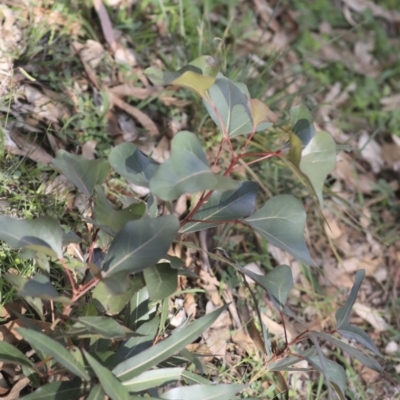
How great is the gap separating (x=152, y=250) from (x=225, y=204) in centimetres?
30

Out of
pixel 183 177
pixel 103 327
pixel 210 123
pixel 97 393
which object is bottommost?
pixel 210 123

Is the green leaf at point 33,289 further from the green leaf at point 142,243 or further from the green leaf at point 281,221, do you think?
the green leaf at point 281,221

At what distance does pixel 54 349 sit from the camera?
117 cm

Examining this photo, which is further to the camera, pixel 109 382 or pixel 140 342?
pixel 140 342

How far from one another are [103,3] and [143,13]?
0.77ft

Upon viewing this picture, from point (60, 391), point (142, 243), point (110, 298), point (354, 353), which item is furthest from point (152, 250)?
point (354, 353)

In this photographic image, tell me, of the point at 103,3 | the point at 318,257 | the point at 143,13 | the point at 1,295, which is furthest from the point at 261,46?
the point at 1,295

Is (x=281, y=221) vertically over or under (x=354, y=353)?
over

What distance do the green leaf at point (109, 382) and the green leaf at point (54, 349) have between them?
0.04m

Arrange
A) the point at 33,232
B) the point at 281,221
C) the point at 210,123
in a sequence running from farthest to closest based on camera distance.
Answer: the point at 210,123 → the point at 281,221 → the point at 33,232

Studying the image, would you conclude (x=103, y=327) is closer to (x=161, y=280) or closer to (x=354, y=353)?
(x=161, y=280)

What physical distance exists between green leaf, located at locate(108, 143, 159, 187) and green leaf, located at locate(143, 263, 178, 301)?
0.65 ft

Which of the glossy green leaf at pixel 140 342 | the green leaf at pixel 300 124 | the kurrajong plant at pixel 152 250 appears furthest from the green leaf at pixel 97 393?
the green leaf at pixel 300 124

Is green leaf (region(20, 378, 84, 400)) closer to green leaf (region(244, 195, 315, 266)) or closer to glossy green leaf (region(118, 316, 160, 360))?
glossy green leaf (region(118, 316, 160, 360))
